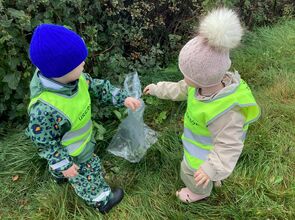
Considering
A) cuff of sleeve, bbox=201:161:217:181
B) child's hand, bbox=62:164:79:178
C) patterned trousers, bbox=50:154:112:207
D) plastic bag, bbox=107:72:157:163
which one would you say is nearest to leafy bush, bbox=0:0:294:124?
plastic bag, bbox=107:72:157:163

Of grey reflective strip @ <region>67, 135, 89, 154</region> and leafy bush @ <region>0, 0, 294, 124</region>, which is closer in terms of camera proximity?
grey reflective strip @ <region>67, 135, 89, 154</region>

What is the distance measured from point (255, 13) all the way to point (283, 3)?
0.73m

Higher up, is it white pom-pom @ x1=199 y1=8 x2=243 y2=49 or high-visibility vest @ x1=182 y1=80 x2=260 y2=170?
white pom-pom @ x1=199 y1=8 x2=243 y2=49

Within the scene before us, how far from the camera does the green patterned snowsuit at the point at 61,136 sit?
211 cm

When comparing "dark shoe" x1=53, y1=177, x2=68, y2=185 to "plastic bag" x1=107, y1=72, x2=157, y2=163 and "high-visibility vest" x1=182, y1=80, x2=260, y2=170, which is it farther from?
"high-visibility vest" x1=182, y1=80, x2=260, y2=170

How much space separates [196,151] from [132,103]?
536 millimetres

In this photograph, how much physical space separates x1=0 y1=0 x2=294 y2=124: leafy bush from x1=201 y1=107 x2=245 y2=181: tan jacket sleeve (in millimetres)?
1335

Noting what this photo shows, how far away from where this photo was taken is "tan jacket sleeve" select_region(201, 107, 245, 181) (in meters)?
2.12

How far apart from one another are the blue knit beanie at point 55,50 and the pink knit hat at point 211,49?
0.58m

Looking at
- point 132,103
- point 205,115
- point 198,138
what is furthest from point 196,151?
point 132,103

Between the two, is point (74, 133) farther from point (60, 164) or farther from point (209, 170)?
point (209, 170)

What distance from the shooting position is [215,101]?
2.12m

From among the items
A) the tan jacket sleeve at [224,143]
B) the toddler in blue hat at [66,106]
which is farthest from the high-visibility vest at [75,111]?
the tan jacket sleeve at [224,143]

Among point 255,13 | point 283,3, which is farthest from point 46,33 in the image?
point 283,3
